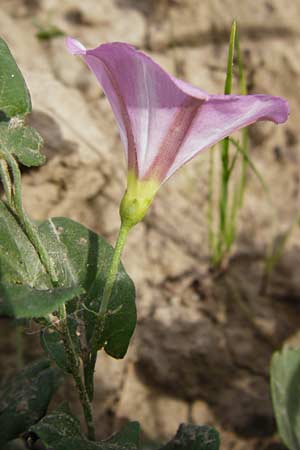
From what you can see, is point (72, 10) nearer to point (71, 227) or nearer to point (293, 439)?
point (71, 227)

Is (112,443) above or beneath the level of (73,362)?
beneath

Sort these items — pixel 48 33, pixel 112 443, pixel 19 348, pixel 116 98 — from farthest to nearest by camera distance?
1. pixel 48 33
2. pixel 19 348
3. pixel 112 443
4. pixel 116 98

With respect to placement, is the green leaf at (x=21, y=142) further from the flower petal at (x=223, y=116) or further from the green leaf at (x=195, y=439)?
the green leaf at (x=195, y=439)

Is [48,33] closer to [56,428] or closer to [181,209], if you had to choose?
[181,209]

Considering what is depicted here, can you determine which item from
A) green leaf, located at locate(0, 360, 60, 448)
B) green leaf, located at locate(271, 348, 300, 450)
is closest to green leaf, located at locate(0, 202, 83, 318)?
green leaf, located at locate(0, 360, 60, 448)

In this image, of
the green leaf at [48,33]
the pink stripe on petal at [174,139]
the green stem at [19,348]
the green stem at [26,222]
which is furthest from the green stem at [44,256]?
the green leaf at [48,33]

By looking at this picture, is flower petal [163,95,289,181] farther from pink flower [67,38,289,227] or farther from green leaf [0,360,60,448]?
green leaf [0,360,60,448]

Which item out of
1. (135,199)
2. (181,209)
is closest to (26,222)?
(135,199)
